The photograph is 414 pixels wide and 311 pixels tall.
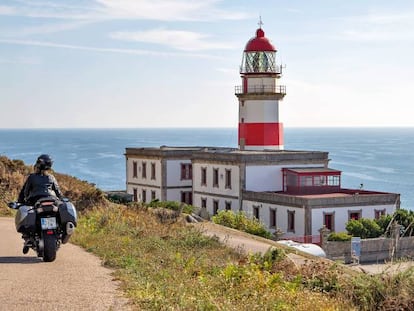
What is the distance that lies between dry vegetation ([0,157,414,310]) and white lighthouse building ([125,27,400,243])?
21.3m

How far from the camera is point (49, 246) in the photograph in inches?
417

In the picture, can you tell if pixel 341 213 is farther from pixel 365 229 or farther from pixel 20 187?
pixel 20 187

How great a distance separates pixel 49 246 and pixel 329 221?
89.2ft

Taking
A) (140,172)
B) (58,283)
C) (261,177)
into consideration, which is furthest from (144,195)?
(58,283)

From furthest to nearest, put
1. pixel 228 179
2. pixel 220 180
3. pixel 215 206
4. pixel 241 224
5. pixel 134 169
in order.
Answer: pixel 134 169 → pixel 215 206 → pixel 220 180 → pixel 228 179 → pixel 241 224

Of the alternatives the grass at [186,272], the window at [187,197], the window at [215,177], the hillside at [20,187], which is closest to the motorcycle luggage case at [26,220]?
the grass at [186,272]

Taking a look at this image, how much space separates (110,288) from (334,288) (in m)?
2.92

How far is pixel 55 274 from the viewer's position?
9.73 metres

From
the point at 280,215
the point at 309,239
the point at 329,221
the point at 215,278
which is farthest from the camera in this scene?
the point at 280,215

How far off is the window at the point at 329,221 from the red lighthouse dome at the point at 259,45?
588 inches

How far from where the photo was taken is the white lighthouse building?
36781 mm

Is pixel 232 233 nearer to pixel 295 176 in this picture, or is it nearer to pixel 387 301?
pixel 387 301

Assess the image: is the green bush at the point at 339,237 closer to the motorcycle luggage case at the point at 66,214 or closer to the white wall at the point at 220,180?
the white wall at the point at 220,180

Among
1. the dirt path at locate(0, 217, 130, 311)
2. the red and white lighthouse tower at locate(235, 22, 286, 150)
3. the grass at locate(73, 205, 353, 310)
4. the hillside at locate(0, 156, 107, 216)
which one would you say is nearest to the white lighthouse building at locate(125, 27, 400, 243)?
the red and white lighthouse tower at locate(235, 22, 286, 150)
